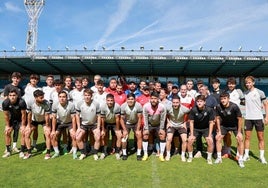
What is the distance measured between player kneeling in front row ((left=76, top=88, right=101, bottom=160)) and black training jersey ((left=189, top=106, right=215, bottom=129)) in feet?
7.42

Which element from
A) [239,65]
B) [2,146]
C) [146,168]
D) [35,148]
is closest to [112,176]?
[146,168]

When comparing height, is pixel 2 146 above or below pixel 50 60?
below

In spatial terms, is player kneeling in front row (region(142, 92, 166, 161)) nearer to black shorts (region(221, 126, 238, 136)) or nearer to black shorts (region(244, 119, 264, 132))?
black shorts (region(221, 126, 238, 136))

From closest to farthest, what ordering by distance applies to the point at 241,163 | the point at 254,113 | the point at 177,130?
the point at 241,163, the point at 254,113, the point at 177,130

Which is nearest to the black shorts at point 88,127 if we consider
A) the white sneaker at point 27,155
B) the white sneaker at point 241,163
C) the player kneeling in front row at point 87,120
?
the player kneeling in front row at point 87,120

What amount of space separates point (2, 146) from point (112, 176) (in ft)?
14.5

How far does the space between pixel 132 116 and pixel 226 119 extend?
2.23 metres

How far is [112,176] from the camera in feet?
17.9

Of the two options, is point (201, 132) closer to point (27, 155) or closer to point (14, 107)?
point (27, 155)

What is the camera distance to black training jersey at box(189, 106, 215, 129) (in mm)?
6789

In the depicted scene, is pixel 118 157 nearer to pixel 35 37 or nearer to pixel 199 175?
pixel 199 175

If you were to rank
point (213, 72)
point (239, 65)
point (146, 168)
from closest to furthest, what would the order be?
point (146, 168) → point (239, 65) → point (213, 72)

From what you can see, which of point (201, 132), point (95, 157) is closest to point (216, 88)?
point (201, 132)

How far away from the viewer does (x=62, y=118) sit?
7145 millimetres
